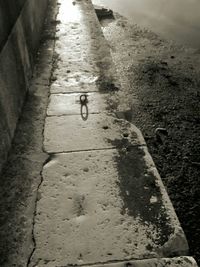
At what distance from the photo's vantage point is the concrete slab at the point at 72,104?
3.85m

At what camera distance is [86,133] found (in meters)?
3.50

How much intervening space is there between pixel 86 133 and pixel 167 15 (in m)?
4.74

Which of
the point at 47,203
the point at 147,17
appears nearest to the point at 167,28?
the point at 147,17

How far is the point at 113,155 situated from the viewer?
3.21 m

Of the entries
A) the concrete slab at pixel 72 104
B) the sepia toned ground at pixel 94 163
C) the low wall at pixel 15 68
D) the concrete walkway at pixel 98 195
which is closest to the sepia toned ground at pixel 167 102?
the sepia toned ground at pixel 94 163

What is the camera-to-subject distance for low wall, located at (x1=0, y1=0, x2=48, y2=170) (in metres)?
3.11

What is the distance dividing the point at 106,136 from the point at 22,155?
0.94 meters

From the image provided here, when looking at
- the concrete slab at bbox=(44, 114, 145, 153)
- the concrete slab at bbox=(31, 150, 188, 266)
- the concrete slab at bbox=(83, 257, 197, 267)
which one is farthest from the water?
the concrete slab at bbox=(83, 257, 197, 267)

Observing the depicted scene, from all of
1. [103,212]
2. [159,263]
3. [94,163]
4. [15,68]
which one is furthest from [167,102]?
[159,263]

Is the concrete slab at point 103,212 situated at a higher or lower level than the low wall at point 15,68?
lower

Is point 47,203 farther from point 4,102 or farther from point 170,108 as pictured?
point 170,108

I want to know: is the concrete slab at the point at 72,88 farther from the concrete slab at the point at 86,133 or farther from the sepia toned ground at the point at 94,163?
the concrete slab at the point at 86,133

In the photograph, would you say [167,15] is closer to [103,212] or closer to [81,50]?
[81,50]

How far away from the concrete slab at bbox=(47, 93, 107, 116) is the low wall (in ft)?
1.31
